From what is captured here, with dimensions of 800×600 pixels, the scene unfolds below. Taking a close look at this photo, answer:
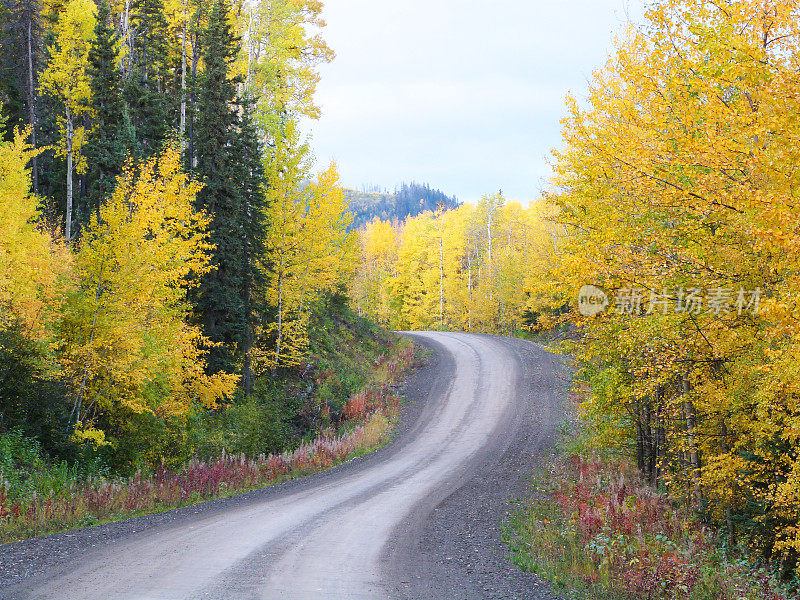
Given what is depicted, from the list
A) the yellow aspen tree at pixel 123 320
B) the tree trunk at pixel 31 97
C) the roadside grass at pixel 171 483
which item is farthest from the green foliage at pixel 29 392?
the tree trunk at pixel 31 97

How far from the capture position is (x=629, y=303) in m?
10.7

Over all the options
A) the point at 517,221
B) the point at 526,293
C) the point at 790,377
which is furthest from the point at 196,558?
the point at 517,221

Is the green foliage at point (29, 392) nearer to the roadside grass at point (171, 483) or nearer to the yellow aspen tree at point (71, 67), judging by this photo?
the roadside grass at point (171, 483)

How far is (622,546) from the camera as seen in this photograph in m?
9.37

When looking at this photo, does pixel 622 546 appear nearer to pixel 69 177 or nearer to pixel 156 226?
pixel 156 226

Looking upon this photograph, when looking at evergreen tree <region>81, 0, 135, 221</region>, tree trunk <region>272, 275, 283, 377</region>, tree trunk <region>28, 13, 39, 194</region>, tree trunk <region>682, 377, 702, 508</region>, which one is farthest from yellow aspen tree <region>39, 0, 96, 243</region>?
tree trunk <region>682, 377, 702, 508</region>

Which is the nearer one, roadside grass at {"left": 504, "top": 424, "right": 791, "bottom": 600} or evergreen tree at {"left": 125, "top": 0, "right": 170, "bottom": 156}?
roadside grass at {"left": 504, "top": 424, "right": 791, "bottom": 600}

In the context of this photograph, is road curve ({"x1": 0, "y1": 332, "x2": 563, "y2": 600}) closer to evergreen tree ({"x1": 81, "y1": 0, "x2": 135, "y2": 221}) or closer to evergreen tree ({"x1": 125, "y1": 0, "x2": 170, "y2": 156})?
evergreen tree ({"x1": 81, "y1": 0, "x2": 135, "y2": 221})

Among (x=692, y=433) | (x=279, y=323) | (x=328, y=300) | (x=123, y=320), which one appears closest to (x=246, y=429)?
(x=279, y=323)

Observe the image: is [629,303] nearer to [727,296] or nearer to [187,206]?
[727,296]

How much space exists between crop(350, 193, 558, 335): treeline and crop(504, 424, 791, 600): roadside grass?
27.8 m

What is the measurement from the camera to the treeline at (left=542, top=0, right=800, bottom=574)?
6543 millimetres

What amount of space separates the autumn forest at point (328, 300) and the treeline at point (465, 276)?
1698cm

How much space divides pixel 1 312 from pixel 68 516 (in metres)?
5.84
